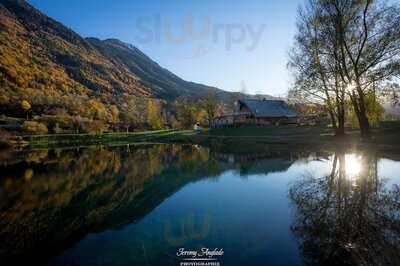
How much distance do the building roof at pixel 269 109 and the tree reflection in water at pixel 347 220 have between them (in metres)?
45.8

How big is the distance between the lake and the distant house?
42.6 metres

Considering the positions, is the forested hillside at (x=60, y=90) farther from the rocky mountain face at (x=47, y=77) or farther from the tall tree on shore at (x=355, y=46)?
the tall tree on shore at (x=355, y=46)

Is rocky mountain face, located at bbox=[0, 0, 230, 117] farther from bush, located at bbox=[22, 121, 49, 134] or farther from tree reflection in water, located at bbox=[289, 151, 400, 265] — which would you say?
tree reflection in water, located at bbox=[289, 151, 400, 265]

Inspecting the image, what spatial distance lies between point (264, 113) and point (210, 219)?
50.9 meters

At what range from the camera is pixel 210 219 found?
287 inches

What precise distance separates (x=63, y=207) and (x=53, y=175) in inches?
285

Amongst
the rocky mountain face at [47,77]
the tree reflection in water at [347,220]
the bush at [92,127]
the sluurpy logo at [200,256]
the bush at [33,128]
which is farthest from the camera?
the rocky mountain face at [47,77]

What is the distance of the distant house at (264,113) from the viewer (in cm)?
5541

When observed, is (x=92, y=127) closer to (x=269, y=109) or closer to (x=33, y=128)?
(x=33, y=128)

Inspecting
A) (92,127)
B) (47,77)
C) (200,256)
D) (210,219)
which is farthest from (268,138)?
(47,77)

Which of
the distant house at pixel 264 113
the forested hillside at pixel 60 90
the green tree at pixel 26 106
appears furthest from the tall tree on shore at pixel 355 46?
the green tree at pixel 26 106

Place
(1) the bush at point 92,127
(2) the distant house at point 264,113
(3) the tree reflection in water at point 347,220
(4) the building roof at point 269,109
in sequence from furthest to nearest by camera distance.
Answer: (1) the bush at point 92,127, (4) the building roof at point 269,109, (2) the distant house at point 264,113, (3) the tree reflection in water at point 347,220

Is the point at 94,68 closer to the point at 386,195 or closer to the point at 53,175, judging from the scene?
the point at 53,175

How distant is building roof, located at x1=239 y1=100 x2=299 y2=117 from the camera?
2193 inches
